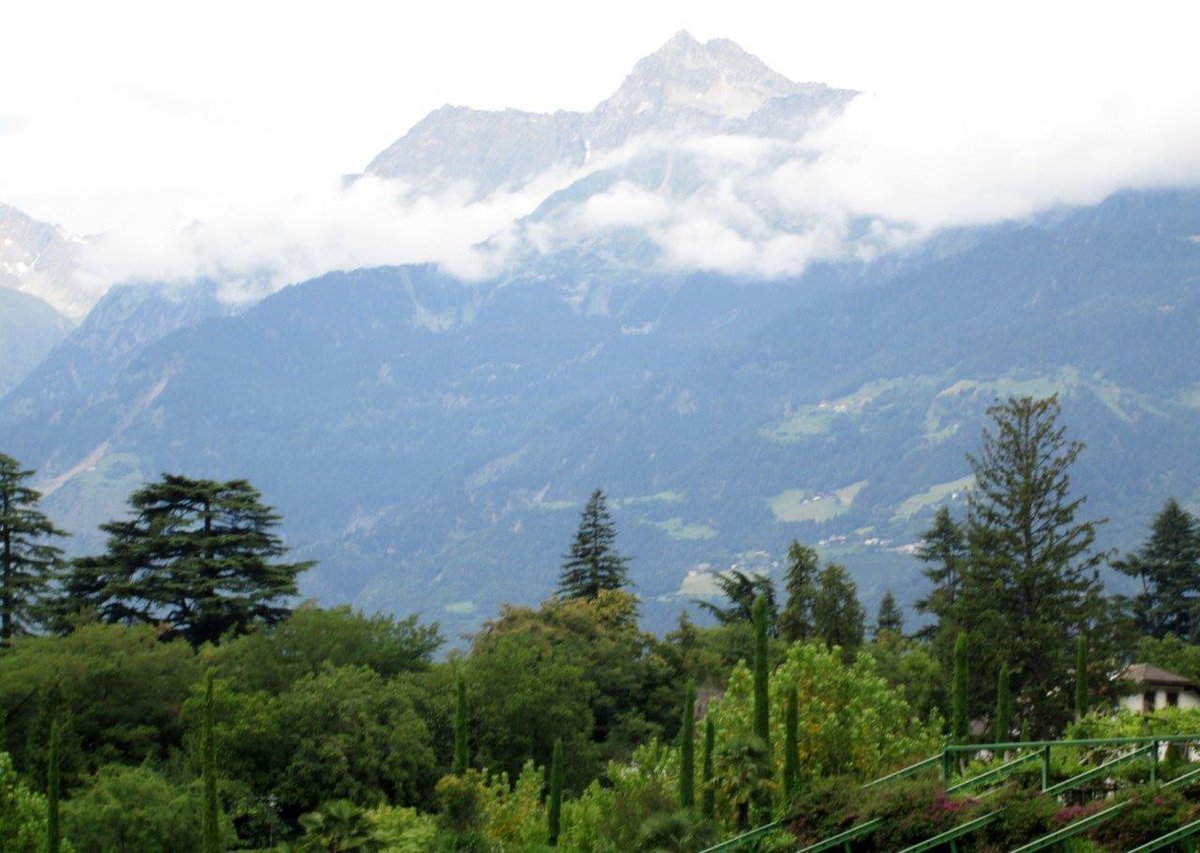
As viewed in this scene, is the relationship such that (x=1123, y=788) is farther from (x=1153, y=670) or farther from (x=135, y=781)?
(x=1153, y=670)

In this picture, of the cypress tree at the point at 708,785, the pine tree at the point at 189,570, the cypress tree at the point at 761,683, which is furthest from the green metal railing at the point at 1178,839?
the pine tree at the point at 189,570

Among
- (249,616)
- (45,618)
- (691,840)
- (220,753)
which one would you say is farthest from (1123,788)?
(45,618)

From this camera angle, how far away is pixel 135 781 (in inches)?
1805

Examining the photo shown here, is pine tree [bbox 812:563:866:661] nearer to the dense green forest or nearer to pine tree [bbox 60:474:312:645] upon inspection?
the dense green forest

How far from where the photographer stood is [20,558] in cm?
7525

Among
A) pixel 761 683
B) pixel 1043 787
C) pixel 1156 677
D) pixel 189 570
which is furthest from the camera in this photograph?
pixel 1156 677

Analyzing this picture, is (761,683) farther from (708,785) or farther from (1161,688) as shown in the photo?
(1161,688)

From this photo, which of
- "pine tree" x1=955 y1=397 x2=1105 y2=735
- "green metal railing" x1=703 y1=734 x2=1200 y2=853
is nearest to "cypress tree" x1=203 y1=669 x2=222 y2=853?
"green metal railing" x1=703 y1=734 x2=1200 y2=853

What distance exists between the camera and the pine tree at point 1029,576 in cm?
5916

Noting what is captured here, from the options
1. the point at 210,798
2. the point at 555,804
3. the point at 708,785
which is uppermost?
the point at 210,798

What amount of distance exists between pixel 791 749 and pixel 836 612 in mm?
43606

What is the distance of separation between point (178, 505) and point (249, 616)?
8.01 metres

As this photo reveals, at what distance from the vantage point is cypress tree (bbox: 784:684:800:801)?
44.8m

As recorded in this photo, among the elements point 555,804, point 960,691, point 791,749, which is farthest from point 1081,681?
point 555,804
